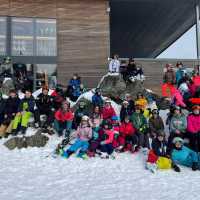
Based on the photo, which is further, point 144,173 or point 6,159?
point 6,159

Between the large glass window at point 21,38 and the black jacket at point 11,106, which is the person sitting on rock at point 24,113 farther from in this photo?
the large glass window at point 21,38

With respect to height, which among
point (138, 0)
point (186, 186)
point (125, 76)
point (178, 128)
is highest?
point (138, 0)

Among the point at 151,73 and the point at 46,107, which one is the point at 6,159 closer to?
the point at 46,107

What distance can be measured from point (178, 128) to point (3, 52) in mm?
10231

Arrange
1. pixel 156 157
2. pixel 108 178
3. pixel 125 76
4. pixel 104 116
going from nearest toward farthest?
pixel 108 178 < pixel 156 157 < pixel 104 116 < pixel 125 76

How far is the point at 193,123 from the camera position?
480 inches

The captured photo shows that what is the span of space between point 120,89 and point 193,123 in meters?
→ 5.11

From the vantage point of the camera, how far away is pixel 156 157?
11070mm

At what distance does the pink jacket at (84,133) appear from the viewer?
12.0 metres

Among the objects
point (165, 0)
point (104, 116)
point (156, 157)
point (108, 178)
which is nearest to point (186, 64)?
point (165, 0)

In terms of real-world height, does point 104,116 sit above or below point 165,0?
below

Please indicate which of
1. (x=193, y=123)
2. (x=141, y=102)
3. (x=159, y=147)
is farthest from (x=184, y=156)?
(x=141, y=102)

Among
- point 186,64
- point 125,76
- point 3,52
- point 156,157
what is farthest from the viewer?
point 186,64

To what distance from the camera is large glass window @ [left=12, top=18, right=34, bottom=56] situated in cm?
1933
